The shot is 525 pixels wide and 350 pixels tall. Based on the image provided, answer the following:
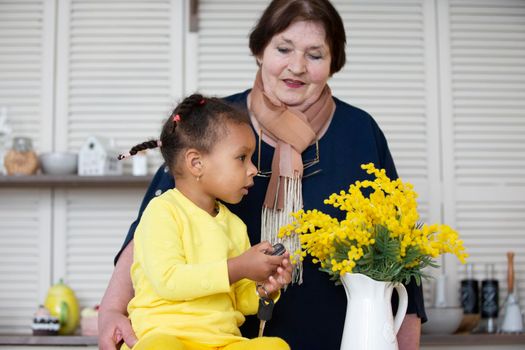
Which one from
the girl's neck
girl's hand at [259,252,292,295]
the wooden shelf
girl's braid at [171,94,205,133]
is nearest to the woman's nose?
girl's braid at [171,94,205,133]

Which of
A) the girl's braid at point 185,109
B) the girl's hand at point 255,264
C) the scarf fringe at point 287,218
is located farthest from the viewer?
the scarf fringe at point 287,218

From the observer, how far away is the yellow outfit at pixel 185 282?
154 cm

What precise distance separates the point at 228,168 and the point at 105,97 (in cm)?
207

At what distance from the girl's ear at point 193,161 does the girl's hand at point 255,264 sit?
253mm

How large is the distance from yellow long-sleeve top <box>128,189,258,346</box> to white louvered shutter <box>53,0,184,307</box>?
191cm

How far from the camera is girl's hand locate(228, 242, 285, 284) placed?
1.52 metres

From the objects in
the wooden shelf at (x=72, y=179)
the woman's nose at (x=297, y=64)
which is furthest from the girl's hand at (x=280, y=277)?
the wooden shelf at (x=72, y=179)

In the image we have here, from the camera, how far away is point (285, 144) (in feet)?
6.70

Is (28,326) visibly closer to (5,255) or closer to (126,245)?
(5,255)

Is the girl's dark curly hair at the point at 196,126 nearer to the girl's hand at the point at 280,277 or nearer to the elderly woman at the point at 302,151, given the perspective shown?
the elderly woman at the point at 302,151

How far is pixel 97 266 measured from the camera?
3.59 metres

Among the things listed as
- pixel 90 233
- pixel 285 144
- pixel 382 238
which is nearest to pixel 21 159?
pixel 90 233

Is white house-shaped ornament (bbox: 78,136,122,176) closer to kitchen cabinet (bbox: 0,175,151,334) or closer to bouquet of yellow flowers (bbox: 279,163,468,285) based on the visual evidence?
kitchen cabinet (bbox: 0,175,151,334)

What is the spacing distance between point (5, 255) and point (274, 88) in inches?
78.0
